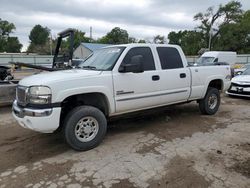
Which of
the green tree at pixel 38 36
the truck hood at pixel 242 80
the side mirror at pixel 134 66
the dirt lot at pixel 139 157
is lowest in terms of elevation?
the dirt lot at pixel 139 157

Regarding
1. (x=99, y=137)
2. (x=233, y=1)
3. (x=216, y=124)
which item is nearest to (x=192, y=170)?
(x=99, y=137)

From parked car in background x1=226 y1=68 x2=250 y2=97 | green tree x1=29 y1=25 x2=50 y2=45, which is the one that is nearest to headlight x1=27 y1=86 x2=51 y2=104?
parked car in background x1=226 y1=68 x2=250 y2=97

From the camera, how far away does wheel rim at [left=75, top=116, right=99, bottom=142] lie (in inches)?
181

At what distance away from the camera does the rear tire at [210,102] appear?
7.06 m

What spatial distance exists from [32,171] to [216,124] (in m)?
4.40

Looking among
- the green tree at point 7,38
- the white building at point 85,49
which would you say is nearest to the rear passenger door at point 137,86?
the white building at point 85,49

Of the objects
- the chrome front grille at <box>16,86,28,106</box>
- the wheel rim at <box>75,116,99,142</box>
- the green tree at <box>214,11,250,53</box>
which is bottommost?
the wheel rim at <box>75,116,99,142</box>

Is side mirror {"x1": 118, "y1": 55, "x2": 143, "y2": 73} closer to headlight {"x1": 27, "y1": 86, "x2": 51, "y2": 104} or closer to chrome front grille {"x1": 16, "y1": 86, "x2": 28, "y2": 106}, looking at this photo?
headlight {"x1": 27, "y1": 86, "x2": 51, "y2": 104}

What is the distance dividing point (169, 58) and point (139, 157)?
2695 millimetres

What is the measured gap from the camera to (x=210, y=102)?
7250 millimetres

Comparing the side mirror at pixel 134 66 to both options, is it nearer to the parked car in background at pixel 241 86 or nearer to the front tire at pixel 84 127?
the front tire at pixel 84 127

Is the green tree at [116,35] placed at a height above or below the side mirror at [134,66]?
above

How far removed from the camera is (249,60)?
101 feet

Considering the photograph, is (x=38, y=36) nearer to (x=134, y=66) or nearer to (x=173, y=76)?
(x=173, y=76)
